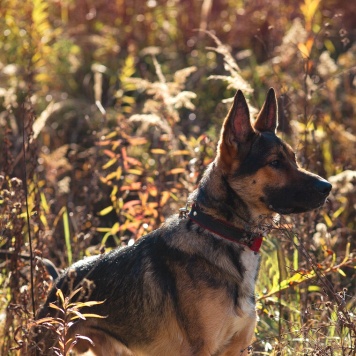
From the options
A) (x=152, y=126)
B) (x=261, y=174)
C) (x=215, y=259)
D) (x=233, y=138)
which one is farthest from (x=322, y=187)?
(x=152, y=126)

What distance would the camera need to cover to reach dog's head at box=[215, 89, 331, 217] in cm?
438

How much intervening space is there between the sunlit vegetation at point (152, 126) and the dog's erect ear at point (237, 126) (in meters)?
0.72

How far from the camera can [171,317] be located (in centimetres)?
443

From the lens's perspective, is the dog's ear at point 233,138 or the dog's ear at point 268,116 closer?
the dog's ear at point 233,138

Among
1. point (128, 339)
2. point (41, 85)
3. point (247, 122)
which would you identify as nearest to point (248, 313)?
point (128, 339)

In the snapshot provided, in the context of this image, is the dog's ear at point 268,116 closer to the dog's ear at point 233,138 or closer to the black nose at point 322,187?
the dog's ear at point 233,138

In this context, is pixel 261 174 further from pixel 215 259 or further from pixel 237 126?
pixel 215 259

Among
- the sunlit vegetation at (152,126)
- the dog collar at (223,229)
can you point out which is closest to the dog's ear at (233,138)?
the dog collar at (223,229)

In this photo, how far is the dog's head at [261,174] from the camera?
14.4 feet

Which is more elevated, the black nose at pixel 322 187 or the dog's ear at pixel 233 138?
the dog's ear at pixel 233 138

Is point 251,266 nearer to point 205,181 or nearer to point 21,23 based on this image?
point 205,181

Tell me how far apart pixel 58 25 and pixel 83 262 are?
6002 millimetres

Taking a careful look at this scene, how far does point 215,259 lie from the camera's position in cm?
438

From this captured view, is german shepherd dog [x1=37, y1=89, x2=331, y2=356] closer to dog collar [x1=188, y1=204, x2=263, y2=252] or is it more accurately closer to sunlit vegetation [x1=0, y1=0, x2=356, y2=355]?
dog collar [x1=188, y1=204, x2=263, y2=252]
